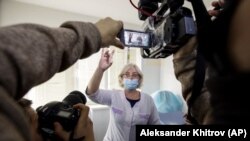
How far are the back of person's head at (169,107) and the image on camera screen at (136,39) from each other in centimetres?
219

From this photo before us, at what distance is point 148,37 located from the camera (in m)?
0.85

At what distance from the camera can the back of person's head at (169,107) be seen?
2918mm

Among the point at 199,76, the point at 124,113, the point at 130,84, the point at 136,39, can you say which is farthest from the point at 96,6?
the point at 199,76

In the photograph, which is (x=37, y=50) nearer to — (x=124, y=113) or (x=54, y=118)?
(x=54, y=118)

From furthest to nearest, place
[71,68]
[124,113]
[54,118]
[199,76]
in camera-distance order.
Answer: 1. [71,68]
2. [124,113]
3. [54,118]
4. [199,76]

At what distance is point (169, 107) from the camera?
2953 millimetres

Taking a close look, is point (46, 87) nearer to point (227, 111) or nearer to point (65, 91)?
point (65, 91)

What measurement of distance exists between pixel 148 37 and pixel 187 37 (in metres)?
0.22

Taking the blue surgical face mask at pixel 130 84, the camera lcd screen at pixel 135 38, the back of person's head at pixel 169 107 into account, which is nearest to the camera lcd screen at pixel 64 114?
the camera lcd screen at pixel 135 38

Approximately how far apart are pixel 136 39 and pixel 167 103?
7.64 feet

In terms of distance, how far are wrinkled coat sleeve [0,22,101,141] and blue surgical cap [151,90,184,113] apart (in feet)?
8.49

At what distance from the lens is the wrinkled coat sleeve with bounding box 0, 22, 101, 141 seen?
29 cm

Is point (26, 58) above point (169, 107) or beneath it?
above

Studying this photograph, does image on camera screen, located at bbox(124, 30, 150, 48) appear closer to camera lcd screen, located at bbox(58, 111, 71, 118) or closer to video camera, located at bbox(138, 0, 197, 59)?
video camera, located at bbox(138, 0, 197, 59)
